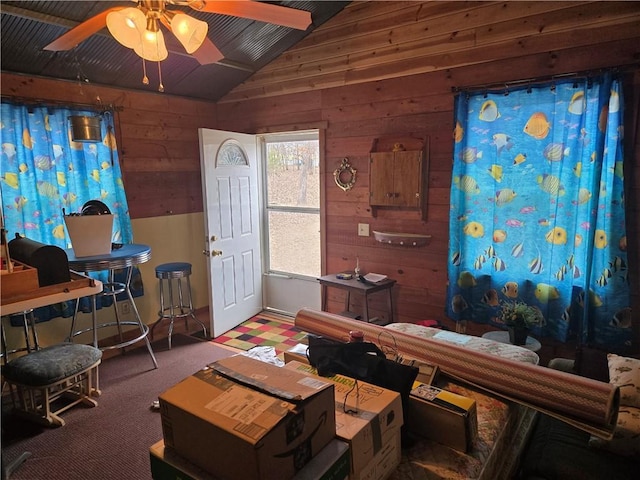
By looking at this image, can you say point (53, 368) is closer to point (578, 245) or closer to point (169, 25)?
point (169, 25)

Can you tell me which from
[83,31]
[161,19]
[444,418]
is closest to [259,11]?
[161,19]

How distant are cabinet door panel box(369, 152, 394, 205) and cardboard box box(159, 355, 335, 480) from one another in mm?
2408

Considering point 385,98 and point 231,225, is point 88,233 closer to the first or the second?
point 231,225

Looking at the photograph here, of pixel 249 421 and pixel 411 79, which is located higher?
pixel 411 79

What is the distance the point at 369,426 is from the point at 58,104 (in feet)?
10.8

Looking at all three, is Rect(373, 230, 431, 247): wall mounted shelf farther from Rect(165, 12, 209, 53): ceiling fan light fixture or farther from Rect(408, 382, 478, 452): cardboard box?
Rect(165, 12, 209, 53): ceiling fan light fixture

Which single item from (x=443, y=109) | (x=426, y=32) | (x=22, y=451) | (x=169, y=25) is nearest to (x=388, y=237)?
(x=443, y=109)

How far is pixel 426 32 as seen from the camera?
2.99m

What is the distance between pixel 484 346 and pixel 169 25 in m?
2.09

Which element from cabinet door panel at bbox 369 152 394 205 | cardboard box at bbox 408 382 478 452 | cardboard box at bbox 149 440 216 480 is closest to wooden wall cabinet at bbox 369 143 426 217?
cabinet door panel at bbox 369 152 394 205

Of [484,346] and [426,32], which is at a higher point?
[426,32]

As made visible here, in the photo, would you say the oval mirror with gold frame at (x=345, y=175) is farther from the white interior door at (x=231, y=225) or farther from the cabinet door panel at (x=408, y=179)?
the white interior door at (x=231, y=225)

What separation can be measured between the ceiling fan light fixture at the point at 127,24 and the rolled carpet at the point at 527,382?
1.67 metres

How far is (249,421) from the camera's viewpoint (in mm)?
880
